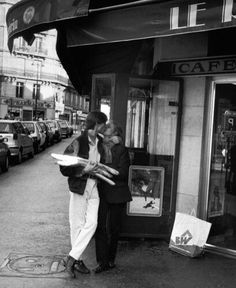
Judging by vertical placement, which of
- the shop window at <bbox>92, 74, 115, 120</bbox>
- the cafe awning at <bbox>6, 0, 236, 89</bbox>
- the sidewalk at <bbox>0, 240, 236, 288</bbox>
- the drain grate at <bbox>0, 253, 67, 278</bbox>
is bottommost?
the drain grate at <bbox>0, 253, 67, 278</bbox>

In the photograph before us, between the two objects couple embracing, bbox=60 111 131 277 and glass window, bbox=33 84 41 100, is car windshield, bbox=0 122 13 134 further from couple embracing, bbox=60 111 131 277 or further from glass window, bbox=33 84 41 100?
glass window, bbox=33 84 41 100

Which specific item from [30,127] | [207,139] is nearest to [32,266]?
[207,139]

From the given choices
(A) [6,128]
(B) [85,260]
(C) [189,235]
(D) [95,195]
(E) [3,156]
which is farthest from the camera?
(A) [6,128]

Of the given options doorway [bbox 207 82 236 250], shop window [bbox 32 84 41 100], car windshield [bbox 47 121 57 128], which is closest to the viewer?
doorway [bbox 207 82 236 250]

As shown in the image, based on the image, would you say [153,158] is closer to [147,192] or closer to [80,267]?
[147,192]

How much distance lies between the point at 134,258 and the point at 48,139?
87.1 feet

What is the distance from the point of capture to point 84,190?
5.25 metres

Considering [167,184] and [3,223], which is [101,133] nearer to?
[167,184]

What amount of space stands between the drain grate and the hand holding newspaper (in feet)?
3.78

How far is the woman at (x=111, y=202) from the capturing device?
215 inches

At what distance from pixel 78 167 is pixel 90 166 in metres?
0.16

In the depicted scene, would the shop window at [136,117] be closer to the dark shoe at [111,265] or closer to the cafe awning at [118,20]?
the cafe awning at [118,20]

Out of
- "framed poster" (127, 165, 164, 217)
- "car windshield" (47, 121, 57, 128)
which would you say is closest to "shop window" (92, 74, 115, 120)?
"framed poster" (127, 165, 164, 217)

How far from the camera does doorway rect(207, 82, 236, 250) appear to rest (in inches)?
256
